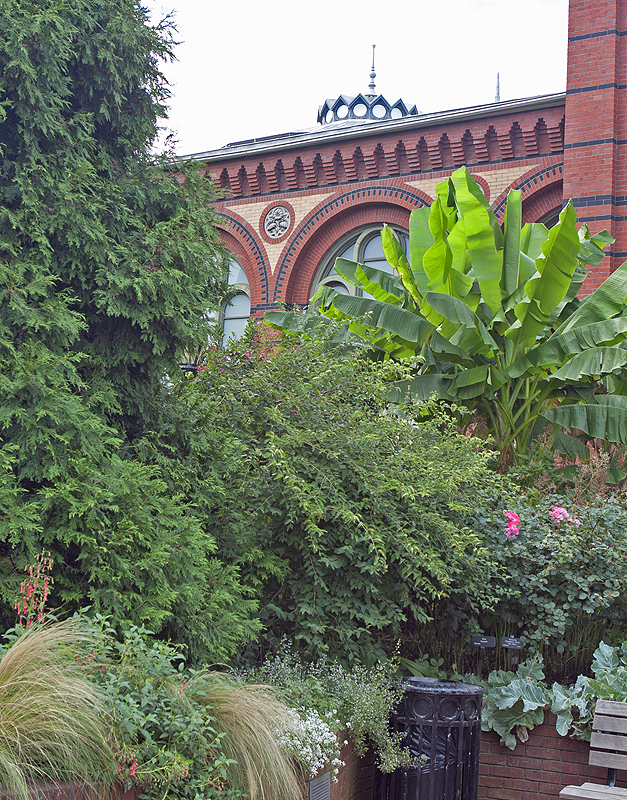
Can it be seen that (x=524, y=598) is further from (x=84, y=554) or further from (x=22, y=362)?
(x=22, y=362)

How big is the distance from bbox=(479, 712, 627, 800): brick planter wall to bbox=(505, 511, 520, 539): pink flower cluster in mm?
1460

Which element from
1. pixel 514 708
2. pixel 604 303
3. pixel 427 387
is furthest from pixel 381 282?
pixel 514 708

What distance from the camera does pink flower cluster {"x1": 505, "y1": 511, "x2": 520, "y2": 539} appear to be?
703 cm

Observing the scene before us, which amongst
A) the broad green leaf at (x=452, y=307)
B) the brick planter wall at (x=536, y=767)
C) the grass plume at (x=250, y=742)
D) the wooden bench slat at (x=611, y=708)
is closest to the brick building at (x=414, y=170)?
the broad green leaf at (x=452, y=307)

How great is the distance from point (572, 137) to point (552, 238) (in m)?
5.20

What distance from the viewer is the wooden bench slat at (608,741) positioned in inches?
225

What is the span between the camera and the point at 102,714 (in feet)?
11.0

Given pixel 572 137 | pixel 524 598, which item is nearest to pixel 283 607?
pixel 524 598

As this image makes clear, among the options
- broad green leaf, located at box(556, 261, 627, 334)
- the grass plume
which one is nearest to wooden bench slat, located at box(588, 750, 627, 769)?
the grass plume

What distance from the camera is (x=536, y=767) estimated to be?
6418mm

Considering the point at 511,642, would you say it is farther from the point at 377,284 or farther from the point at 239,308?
the point at 239,308

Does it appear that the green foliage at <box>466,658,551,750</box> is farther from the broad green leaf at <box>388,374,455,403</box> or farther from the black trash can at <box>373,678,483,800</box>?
the broad green leaf at <box>388,374,455,403</box>

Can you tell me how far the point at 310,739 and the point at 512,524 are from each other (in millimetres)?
3209

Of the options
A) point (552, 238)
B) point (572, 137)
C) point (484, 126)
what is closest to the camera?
point (552, 238)
